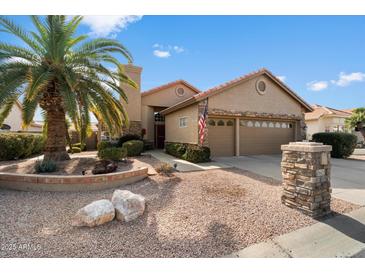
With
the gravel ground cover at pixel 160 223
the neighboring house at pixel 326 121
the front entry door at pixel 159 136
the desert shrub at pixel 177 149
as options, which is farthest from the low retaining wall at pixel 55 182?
the neighboring house at pixel 326 121

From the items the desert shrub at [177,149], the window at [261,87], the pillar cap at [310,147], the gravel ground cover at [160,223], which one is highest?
the window at [261,87]

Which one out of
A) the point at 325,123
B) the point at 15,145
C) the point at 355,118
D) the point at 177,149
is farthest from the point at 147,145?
the point at 355,118

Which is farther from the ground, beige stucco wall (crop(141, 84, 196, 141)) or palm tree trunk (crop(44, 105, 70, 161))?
beige stucco wall (crop(141, 84, 196, 141))

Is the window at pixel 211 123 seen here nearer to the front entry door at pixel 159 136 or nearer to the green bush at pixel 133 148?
the green bush at pixel 133 148

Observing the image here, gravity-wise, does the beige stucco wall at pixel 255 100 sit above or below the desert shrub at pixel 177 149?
above

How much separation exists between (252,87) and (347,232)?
1037 centimetres

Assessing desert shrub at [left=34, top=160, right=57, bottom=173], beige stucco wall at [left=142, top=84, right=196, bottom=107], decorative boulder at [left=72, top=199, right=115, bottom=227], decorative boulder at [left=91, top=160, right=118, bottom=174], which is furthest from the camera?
beige stucco wall at [left=142, top=84, right=196, bottom=107]

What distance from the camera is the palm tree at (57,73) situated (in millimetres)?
6840

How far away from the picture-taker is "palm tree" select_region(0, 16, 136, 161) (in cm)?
684

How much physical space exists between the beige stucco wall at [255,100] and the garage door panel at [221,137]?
1.03 m

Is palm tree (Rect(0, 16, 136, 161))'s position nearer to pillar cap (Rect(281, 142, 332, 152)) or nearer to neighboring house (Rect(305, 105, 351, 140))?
pillar cap (Rect(281, 142, 332, 152))

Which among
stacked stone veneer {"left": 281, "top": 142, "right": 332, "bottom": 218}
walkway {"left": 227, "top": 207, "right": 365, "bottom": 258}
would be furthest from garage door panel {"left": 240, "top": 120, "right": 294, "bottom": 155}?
walkway {"left": 227, "top": 207, "right": 365, "bottom": 258}

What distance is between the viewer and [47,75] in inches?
267

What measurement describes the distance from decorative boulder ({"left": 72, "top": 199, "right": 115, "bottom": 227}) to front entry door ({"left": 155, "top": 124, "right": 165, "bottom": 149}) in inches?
527
